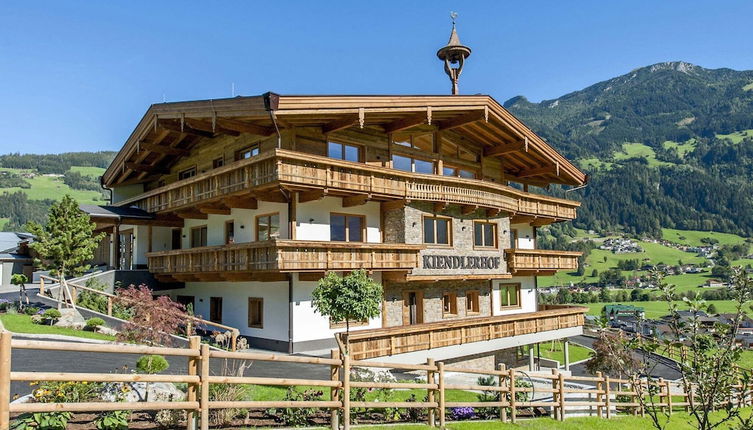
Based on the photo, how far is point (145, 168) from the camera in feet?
99.9

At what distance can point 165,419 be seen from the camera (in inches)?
380

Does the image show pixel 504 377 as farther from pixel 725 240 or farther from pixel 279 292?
pixel 725 240

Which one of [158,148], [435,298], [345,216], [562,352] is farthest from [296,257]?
[562,352]

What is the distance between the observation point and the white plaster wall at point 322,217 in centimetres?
2078

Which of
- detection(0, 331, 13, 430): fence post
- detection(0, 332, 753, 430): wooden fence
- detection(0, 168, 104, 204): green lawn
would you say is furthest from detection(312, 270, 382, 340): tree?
detection(0, 168, 104, 204): green lawn

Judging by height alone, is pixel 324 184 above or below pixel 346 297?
above

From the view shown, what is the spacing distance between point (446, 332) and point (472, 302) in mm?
6428

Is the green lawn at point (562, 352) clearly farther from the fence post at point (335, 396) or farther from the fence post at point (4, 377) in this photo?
the fence post at point (4, 377)

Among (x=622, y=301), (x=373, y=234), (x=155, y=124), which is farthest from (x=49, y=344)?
(x=622, y=301)

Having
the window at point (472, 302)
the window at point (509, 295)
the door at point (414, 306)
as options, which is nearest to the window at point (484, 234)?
the window at point (472, 302)

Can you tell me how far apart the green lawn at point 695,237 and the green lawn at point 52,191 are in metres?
173

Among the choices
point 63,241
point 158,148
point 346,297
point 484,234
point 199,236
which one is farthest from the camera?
point 158,148

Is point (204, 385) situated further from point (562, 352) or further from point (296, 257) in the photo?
point (562, 352)

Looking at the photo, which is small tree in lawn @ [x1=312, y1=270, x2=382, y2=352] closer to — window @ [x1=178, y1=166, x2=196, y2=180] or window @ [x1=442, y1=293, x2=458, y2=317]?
window @ [x1=442, y1=293, x2=458, y2=317]
